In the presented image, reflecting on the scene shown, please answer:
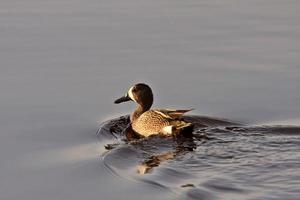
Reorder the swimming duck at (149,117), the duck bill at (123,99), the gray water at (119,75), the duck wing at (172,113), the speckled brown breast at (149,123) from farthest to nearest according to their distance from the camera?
the duck bill at (123,99), the speckled brown breast at (149,123), the swimming duck at (149,117), the duck wing at (172,113), the gray water at (119,75)

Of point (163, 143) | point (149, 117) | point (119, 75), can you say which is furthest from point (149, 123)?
point (119, 75)

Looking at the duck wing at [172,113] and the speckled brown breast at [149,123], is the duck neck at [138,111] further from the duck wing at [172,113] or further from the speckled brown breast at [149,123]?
the duck wing at [172,113]

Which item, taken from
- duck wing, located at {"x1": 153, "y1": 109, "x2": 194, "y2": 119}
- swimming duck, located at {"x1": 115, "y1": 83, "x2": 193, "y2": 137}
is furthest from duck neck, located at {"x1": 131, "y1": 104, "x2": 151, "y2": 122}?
duck wing, located at {"x1": 153, "y1": 109, "x2": 194, "y2": 119}

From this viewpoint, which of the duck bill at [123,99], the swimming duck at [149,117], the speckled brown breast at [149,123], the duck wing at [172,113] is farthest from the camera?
the duck bill at [123,99]

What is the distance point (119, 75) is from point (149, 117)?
6.03ft

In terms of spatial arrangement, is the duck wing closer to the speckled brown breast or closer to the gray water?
the speckled brown breast

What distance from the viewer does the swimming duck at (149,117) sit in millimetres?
12906

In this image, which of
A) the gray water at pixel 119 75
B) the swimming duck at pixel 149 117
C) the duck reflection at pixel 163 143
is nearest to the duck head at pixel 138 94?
the swimming duck at pixel 149 117

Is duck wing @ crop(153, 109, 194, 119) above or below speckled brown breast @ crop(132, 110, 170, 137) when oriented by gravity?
above

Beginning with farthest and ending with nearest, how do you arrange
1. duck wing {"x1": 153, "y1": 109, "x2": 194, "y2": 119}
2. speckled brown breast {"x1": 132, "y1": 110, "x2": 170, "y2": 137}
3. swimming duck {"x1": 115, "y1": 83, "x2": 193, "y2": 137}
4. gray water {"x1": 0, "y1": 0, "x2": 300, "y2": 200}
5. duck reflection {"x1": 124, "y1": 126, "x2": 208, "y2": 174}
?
1. speckled brown breast {"x1": 132, "y1": 110, "x2": 170, "y2": 137}
2. swimming duck {"x1": 115, "y1": 83, "x2": 193, "y2": 137}
3. duck wing {"x1": 153, "y1": 109, "x2": 194, "y2": 119}
4. duck reflection {"x1": 124, "y1": 126, "x2": 208, "y2": 174}
5. gray water {"x1": 0, "y1": 0, "x2": 300, "y2": 200}

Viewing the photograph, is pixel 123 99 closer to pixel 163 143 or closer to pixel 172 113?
pixel 172 113

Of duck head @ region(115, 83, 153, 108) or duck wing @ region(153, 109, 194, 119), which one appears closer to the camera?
duck wing @ region(153, 109, 194, 119)

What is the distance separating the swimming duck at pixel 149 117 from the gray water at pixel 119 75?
1.07ft

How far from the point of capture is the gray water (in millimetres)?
11023
